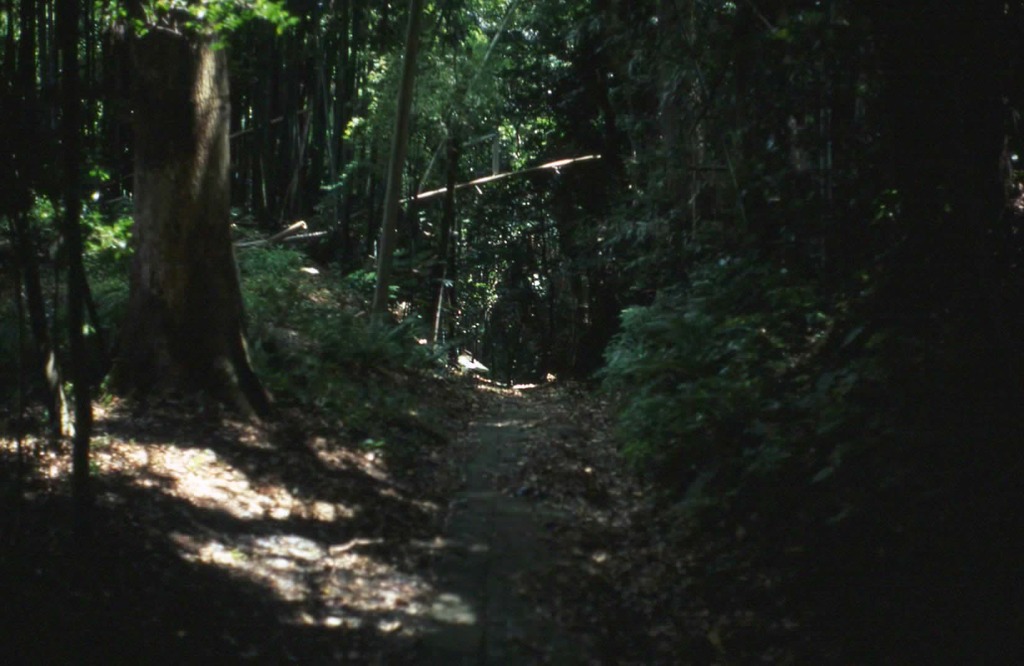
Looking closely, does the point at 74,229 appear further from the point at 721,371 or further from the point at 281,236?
the point at 281,236

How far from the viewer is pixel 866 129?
805 cm

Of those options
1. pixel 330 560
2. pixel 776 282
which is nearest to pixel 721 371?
pixel 776 282

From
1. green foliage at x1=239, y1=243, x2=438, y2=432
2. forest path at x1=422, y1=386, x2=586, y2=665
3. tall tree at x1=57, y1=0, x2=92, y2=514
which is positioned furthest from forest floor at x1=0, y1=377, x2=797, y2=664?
green foliage at x1=239, y1=243, x2=438, y2=432

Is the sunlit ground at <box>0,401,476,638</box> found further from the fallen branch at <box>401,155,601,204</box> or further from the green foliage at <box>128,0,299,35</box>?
the fallen branch at <box>401,155,601,204</box>

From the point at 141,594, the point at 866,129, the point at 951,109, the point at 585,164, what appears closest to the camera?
the point at 141,594

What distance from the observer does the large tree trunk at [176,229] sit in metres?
9.58

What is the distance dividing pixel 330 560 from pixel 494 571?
112 centimetres

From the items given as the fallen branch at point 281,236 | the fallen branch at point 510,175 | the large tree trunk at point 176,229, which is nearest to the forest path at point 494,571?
the large tree trunk at point 176,229

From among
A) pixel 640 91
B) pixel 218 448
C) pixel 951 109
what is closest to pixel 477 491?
pixel 218 448

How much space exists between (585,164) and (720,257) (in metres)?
12.4

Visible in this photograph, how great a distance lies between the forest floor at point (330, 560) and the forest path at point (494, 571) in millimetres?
18

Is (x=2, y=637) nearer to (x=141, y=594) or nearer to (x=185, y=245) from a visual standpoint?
(x=141, y=594)

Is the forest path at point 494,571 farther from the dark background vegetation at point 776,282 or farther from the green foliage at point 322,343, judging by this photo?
the green foliage at point 322,343

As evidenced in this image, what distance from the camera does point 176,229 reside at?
967cm
